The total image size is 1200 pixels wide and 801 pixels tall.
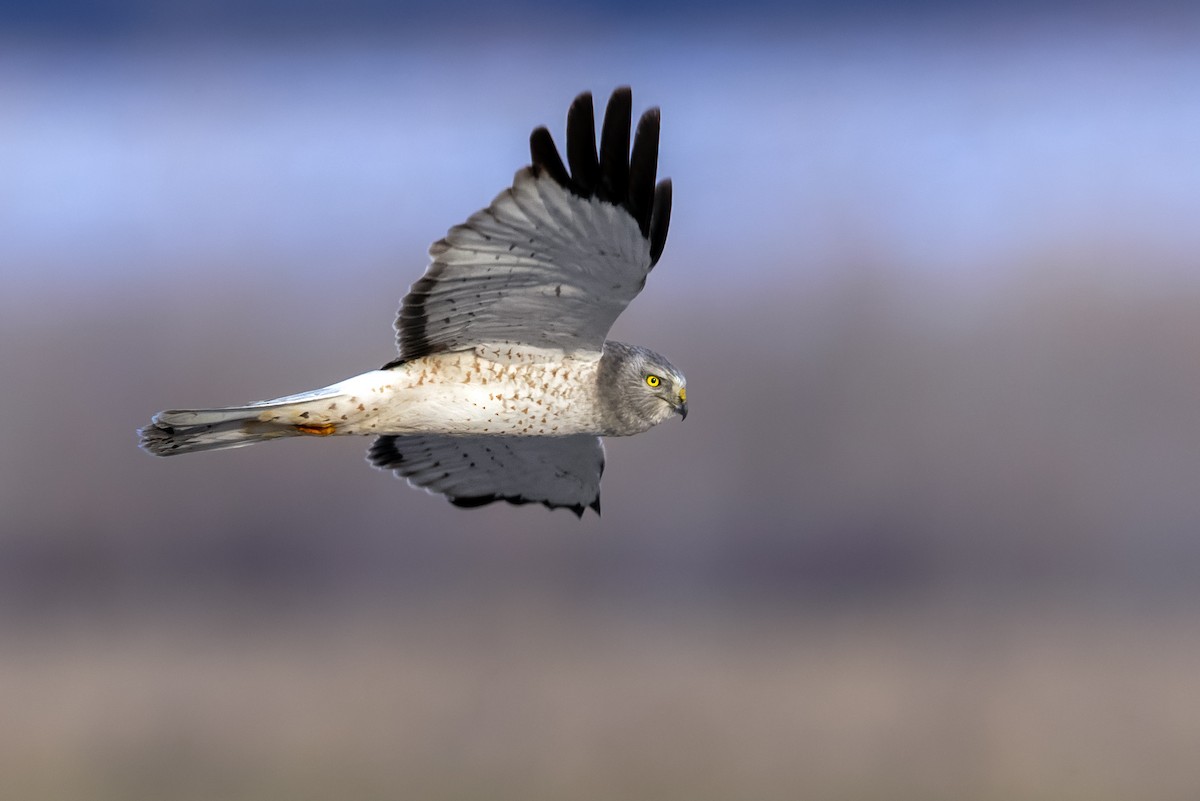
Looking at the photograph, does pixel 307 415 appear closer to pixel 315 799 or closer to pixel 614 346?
pixel 614 346

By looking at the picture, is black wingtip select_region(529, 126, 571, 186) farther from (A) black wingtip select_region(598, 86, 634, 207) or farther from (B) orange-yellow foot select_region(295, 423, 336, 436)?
(B) orange-yellow foot select_region(295, 423, 336, 436)

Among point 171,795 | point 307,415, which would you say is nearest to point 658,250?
point 307,415

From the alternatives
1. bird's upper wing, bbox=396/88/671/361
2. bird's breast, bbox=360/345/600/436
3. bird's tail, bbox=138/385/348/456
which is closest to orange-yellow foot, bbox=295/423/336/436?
bird's tail, bbox=138/385/348/456

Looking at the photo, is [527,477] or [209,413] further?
[527,477]

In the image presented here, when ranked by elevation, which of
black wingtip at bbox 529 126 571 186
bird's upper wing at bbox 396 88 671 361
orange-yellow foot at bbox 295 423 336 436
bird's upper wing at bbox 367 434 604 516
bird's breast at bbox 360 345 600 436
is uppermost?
black wingtip at bbox 529 126 571 186

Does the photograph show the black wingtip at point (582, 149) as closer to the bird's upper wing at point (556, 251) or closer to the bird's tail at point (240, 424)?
the bird's upper wing at point (556, 251)

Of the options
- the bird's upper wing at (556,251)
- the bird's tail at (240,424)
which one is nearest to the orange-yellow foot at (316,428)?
the bird's tail at (240,424)

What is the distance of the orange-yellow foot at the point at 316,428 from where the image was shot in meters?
3.74

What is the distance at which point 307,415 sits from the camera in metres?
3.71

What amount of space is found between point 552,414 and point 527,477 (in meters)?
0.91

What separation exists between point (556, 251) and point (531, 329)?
14.4 inches

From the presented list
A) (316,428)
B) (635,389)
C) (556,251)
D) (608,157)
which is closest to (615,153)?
(608,157)

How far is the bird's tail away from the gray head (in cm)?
81

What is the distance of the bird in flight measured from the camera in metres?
3.33
